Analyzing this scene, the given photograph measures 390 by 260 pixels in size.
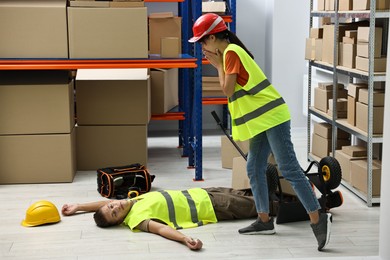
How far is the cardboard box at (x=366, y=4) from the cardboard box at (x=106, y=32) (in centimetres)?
168

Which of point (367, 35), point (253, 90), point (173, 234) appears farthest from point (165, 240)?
point (367, 35)

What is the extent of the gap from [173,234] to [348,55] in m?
2.23

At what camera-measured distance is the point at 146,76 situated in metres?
6.01

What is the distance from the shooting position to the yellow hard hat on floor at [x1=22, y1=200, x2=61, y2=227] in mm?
4469

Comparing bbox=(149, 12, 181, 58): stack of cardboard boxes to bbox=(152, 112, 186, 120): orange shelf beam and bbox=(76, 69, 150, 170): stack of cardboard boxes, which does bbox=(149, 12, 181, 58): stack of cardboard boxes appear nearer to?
bbox=(152, 112, 186, 120): orange shelf beam

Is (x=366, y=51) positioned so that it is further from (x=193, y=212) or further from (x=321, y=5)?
(x=193, y=212)

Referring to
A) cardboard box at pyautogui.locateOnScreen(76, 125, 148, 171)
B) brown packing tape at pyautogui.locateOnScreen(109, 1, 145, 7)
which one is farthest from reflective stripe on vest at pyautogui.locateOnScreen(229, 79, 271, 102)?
cardboard box at pyautogui.locateOnScreen(76, 125, 148, 171)

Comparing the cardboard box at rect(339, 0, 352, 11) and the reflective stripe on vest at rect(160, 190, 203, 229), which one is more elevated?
the cardboard box at rect(339, 0, 352, 11)

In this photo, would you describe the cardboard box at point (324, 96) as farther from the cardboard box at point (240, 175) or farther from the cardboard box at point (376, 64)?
the cardboard box at point (240, 175)

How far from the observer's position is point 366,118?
5.04m

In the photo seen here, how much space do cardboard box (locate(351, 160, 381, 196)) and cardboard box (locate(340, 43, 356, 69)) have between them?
779 mm

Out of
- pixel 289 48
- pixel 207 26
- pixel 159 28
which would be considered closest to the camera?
pixel 207 26

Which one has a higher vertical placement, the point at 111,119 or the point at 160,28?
the point at 160,28

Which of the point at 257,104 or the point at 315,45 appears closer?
the point at 257,104
